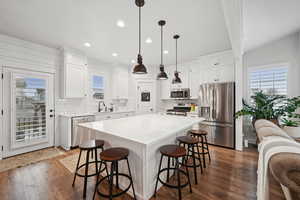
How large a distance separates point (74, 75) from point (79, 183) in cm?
286

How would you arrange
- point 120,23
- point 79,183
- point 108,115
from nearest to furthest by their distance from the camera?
point 79,183 < point 120,23 < point 108,115

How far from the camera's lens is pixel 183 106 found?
4934 millimetres

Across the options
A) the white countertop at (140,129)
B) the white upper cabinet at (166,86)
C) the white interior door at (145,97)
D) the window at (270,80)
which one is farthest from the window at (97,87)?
the window at (270,80)

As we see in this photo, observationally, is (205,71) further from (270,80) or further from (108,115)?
(108,115)

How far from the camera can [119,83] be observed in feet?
16.6

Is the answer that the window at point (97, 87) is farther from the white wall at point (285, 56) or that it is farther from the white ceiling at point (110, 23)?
the white wall at point (285, 56)

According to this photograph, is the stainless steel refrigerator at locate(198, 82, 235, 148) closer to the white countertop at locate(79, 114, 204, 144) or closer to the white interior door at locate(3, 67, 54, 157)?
the white countertop at locate(79, 114, 204, 144)

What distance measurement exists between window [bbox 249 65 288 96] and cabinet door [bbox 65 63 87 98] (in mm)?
5107

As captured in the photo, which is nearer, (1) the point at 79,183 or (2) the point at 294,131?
(1) the point at 79,183

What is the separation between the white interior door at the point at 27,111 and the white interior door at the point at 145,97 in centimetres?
289

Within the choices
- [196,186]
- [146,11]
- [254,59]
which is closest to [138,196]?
[196,186]

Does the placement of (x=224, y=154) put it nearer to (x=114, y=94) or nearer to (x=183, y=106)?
(x=183, y=106)

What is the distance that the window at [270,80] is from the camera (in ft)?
A: 11.3

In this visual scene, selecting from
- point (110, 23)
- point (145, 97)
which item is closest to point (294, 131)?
point (110, 23)
